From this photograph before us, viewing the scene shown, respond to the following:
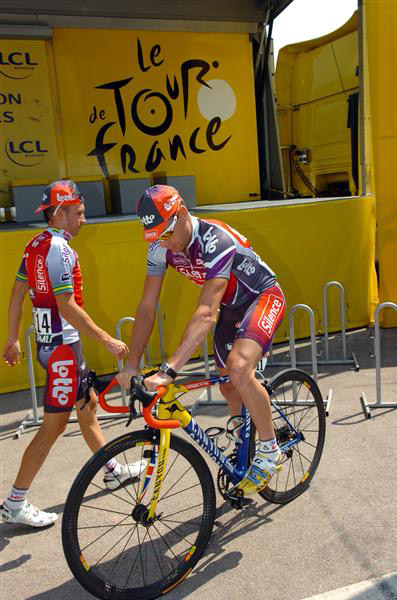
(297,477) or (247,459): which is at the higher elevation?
(247,459)

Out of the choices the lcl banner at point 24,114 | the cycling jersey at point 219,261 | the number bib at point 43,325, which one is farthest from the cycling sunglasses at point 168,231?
the lcl banner at point 24,114

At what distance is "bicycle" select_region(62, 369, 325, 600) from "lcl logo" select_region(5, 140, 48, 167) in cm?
692

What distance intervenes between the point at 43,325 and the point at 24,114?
7093 millimetres

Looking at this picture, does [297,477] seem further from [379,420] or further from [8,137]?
[8,137]

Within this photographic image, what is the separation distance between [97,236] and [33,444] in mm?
3482

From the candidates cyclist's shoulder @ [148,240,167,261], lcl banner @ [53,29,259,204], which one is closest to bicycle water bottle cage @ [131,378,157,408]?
cyclist's shoulder @ [148,240,167,261]

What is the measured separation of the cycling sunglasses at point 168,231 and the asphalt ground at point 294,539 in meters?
1.86

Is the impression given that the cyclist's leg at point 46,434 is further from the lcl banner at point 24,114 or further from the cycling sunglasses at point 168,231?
the lcl banner at point 24,114

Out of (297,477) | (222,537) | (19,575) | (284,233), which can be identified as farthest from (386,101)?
(19,575)

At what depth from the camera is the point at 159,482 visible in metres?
2.98

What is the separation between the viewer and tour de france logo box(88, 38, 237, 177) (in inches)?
405

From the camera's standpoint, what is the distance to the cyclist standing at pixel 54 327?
364cm

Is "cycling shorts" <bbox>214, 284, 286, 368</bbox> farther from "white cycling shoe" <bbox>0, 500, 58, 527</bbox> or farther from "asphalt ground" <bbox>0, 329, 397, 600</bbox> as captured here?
"white cycling shoe" <bbox>0, 500, 58, 527</bbox>

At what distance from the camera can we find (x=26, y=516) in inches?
148
